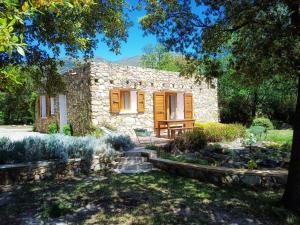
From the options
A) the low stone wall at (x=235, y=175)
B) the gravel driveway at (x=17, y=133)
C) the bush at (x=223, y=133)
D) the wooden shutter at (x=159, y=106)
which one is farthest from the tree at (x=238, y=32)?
the gravel driveway at (x=17, y=133)

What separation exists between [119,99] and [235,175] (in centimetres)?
740

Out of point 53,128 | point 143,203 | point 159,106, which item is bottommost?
point 143,203

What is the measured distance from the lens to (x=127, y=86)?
42.0ft

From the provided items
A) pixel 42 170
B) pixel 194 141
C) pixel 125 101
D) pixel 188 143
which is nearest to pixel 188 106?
pixel 125 101

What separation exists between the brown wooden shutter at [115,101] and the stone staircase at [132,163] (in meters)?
4.49

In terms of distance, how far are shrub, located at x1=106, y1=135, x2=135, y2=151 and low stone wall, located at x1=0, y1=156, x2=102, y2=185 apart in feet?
3.07

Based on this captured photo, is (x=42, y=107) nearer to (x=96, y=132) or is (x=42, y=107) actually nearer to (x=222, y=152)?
(x=96, y=132)

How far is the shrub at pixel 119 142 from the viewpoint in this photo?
322 inches

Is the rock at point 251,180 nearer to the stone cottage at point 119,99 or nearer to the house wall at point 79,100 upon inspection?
the stone cottage at point 119,99

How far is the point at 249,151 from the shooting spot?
27.3ft

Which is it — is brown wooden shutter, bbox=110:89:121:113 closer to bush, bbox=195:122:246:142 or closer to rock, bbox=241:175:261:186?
bush, bbox=195:122:246:142

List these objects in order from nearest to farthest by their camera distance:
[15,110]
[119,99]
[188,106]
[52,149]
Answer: [52,149] < [119,99] < [188,106] < [15,110]

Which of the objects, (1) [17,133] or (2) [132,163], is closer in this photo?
(2) [132,163]

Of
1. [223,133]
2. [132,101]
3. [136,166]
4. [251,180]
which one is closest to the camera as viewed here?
[251,180]
